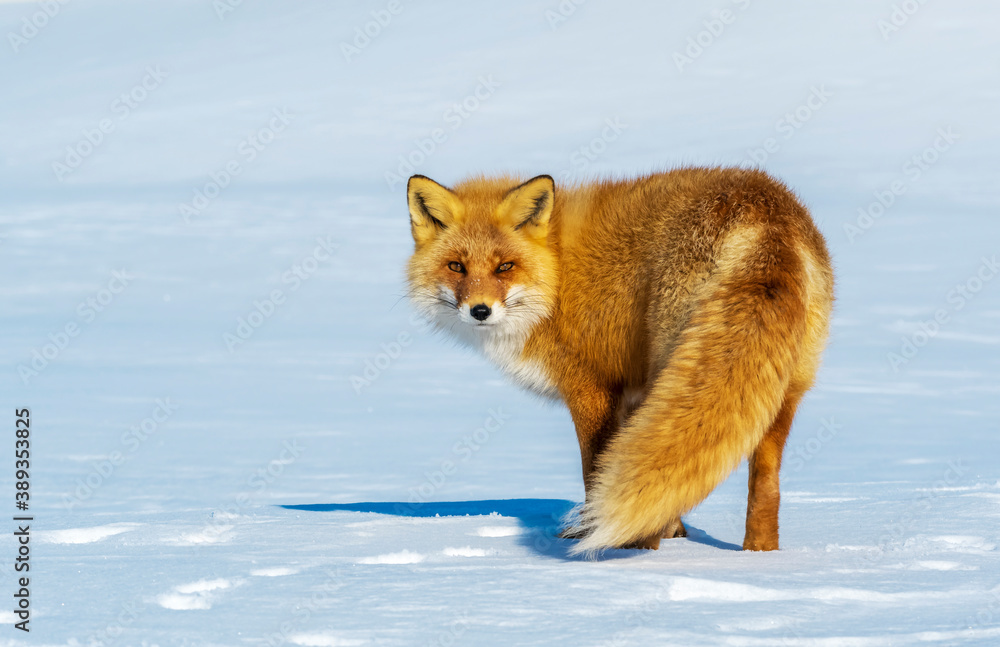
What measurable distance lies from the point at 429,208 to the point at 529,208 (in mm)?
646

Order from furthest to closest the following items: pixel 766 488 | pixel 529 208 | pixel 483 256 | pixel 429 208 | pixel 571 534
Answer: pixel 429 208
pixel 529 208
pixel 483 256
pixel 571 534
pixel 766 488

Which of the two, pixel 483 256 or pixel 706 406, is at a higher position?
pixel 483 256

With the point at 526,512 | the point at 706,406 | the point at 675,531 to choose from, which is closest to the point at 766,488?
the point at 675,531

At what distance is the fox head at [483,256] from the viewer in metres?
5.11

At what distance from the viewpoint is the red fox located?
397 cm

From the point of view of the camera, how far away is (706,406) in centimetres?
399

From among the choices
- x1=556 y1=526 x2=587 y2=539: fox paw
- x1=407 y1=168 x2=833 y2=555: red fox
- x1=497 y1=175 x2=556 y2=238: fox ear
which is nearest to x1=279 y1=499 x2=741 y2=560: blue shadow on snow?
x1=556 y1=526 x2=587 y2=539: fox paw

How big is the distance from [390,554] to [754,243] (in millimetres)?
2318

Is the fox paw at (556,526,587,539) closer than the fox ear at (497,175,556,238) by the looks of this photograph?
Yes

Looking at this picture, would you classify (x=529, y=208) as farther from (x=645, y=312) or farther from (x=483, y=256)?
(x=645, y=312)

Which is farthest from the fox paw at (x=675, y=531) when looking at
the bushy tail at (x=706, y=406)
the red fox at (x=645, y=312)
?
the bushy tail at (x=706, y=406)

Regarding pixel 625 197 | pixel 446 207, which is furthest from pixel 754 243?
pixel 446 207

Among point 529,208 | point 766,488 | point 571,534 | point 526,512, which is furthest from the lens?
point 526,512

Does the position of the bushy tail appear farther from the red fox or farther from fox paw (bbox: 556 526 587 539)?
fox paw (bbox: 556 526 587 539)
